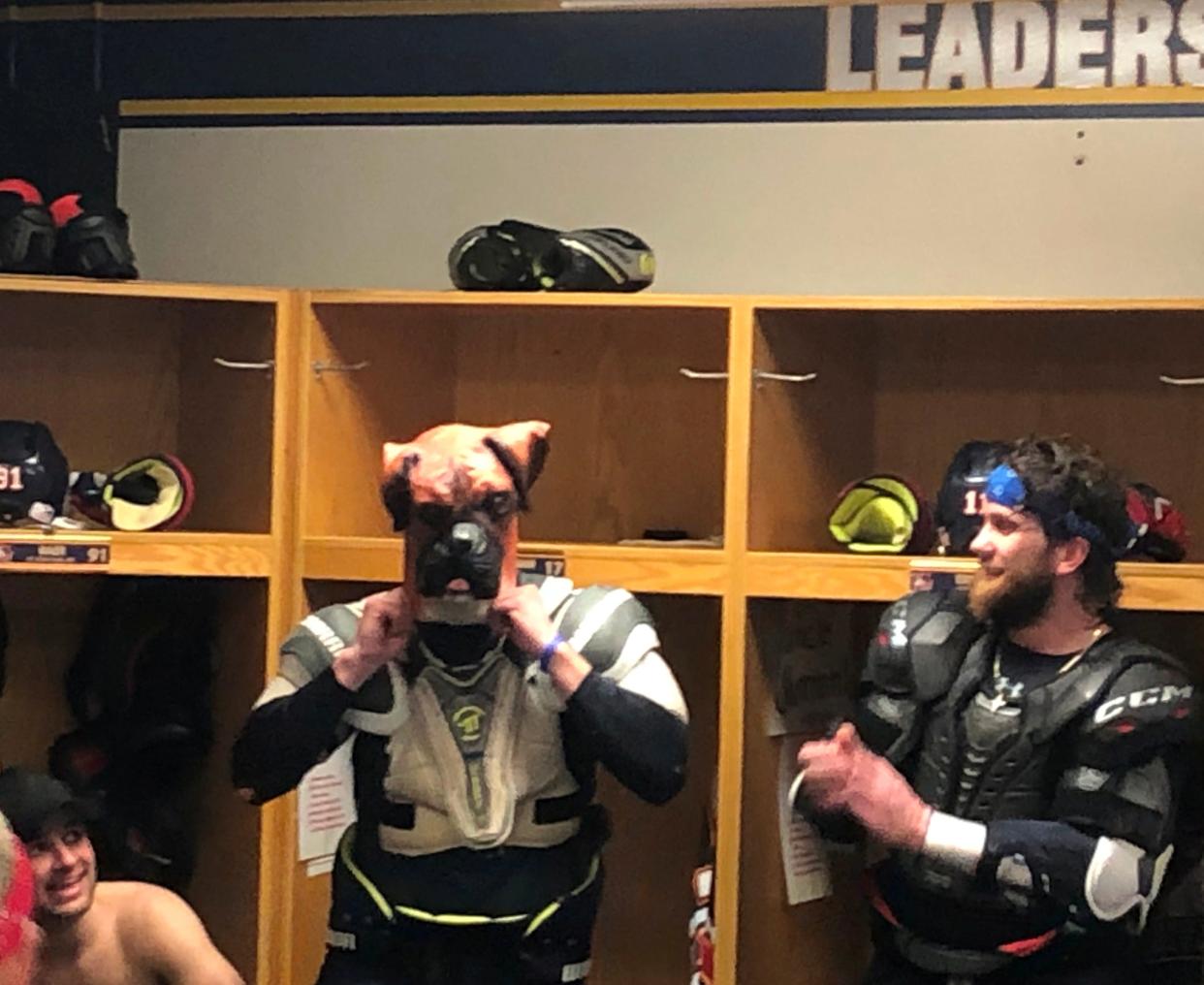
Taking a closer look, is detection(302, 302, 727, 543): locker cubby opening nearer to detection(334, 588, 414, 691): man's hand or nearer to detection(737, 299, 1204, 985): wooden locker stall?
detection(737, 299, 1204, 985): wooden locker stall

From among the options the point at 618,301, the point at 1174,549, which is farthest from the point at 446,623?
the point at 1174,549

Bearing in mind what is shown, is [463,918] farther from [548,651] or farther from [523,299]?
[523,299]

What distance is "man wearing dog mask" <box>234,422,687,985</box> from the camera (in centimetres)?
218

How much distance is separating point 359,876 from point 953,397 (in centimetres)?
120

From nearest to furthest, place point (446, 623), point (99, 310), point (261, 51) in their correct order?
point (446, 623) → point (99, 310) → point (261, 51)

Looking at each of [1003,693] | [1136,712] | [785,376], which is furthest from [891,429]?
[1136,712]

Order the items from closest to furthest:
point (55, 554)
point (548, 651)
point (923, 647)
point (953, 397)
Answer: point (548, 651)
point (923, 647)
point (55, 554)
point (953, 397)

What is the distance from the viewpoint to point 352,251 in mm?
3176

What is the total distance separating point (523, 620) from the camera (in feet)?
7.10

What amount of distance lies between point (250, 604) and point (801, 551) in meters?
0.80

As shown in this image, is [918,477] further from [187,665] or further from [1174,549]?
[187,665]

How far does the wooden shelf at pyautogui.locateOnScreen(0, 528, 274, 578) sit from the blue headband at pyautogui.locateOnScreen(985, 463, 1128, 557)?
1.00m

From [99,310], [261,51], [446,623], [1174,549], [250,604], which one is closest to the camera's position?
[446,623]

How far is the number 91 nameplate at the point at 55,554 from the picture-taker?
8.22ft
